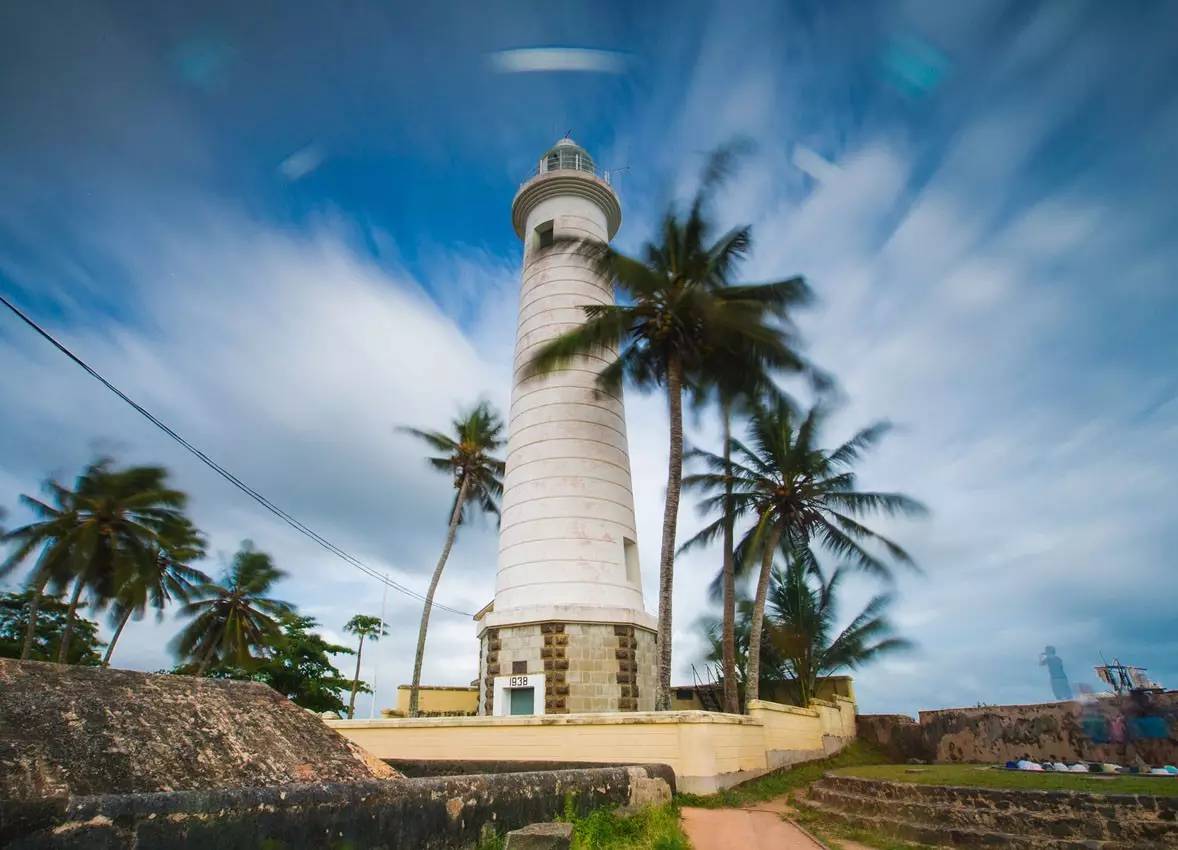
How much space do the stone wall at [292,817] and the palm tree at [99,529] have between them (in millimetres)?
26579

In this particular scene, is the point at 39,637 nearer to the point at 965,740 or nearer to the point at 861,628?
the point at 861,628

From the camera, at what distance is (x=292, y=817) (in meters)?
3.11

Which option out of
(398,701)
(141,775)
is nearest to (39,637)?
(398,701)

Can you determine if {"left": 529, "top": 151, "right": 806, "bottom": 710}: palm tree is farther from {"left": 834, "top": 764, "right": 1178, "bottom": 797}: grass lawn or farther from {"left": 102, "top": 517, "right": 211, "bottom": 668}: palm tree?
{"left": 102, "top": 517, "right": 211, "bottom": 668}: palm tree

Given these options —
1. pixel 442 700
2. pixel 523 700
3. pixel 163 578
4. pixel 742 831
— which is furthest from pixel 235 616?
pixel 742 831

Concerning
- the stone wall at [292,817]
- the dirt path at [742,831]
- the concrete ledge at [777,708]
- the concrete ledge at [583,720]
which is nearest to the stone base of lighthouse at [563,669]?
the concrete ledge at [777,708]

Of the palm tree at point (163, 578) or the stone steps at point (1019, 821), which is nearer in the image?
the stone steps at point (1019, 821)

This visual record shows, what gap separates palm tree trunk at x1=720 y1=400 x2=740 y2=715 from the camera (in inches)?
754

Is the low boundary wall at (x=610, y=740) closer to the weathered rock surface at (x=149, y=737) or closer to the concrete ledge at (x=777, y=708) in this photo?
the concrete ledge at (x=777, y=708)

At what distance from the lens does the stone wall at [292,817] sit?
237 cm

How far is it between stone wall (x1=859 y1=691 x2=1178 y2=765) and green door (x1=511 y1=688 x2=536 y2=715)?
38.2ft

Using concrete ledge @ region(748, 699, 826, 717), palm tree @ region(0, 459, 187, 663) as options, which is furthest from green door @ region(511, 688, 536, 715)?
palm tree @ region(0, 459, 187, 663)

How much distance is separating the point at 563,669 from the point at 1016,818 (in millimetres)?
10149

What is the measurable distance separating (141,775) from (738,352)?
1648cm
